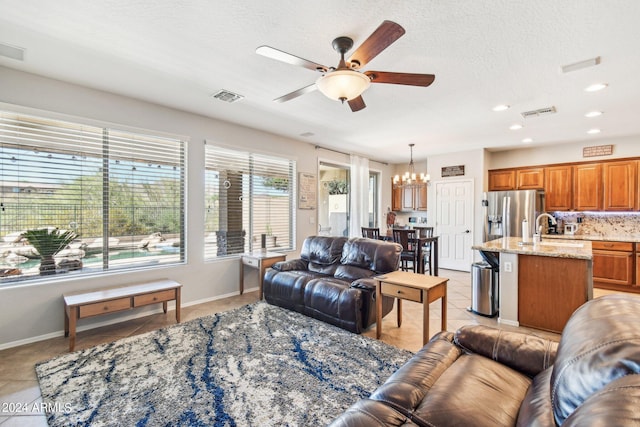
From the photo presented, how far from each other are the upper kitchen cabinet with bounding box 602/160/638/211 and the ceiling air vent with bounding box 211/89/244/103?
253 inches

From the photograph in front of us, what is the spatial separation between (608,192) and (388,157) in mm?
4145

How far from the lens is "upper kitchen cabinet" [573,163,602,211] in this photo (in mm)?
5355

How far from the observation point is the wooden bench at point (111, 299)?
2730mm

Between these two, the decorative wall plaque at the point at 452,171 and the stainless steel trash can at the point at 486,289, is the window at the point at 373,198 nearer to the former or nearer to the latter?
the decorative wall plaque at the point at 452,171

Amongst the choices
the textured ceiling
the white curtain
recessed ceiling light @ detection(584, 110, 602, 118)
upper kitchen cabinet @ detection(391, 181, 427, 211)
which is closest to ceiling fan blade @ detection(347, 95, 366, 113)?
the textured ceiling

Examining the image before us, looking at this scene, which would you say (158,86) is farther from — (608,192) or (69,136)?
(608,192)

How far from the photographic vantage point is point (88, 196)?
3279 mm

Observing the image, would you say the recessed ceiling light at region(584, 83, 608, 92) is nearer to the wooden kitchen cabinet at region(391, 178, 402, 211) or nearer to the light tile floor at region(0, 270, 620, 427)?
the light tile floor at region(0, 270, 620, 427)

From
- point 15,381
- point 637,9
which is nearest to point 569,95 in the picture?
point 637,9

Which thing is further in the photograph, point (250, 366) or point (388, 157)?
point (388, 157)

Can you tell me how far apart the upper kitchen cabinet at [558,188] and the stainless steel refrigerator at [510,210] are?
1.00ft

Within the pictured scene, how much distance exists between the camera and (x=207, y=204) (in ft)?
14.1

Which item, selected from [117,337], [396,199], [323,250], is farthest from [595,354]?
[396,199]

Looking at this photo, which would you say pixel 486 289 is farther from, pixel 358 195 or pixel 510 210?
pixel 358 195
